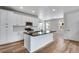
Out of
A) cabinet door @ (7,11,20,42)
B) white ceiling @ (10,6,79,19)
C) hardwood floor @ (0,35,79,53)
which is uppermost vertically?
white ceiling @ (10,6,79,19)

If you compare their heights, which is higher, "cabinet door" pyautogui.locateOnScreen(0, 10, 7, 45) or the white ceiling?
the white ceiling

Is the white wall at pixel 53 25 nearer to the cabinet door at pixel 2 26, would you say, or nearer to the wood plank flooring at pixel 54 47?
the wood plank flooring at pixel 54 47

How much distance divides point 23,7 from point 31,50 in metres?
1.10

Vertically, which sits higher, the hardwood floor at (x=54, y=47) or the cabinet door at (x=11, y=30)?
the cabinet door at (x=11, y=30)

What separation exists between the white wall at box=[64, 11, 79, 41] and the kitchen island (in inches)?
17.6

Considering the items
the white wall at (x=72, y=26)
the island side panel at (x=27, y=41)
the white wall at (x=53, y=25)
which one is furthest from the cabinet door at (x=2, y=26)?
the white wall at (x=72, y=26)

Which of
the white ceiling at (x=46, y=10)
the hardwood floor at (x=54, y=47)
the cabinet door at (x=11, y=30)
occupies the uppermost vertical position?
the white ceiling at (x=46, y=10)

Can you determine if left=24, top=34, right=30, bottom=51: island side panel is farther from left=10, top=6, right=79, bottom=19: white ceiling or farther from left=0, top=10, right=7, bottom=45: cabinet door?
left=10, top=6, right=79, bottom=19: white ceiling

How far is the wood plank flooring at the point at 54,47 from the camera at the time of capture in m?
2.01

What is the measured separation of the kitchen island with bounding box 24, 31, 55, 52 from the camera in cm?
207

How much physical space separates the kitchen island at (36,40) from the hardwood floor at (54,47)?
0.34 feet

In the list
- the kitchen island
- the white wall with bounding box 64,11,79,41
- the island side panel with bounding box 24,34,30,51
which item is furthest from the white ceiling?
the island side panel with bounding box 24,34,30,51

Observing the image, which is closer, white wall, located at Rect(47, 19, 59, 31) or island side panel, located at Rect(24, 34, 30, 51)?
island side panel, located at Rect(24, 34, 30, 51)

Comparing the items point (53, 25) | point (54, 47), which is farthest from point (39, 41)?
point (53, 25)
